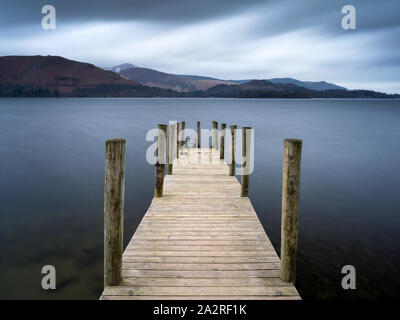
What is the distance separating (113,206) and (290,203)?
2424 millimetres

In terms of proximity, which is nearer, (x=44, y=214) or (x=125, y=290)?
(x=125, y=290)

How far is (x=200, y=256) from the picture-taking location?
4746 mm

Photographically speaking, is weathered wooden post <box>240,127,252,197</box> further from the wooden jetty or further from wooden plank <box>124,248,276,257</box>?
wooden plank <box>124,248,276,257</box>

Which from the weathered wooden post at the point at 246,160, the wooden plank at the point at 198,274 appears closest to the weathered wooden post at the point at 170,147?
the weathered wooden post at the point at 246,160

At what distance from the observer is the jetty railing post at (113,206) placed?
3711 mm

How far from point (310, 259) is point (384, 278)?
1440 millimetres

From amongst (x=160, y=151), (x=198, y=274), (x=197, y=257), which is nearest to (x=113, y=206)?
(x=198, y=274)

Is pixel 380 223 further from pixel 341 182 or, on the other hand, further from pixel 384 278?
pixel 341 182

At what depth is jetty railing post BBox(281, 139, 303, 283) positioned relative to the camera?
13.0 feet

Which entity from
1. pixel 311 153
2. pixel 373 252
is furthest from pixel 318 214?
pixel 311 153

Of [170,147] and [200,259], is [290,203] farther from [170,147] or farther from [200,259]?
[170,147]

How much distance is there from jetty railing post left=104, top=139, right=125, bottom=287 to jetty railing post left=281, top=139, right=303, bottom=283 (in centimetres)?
223

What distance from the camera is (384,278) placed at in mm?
5957
